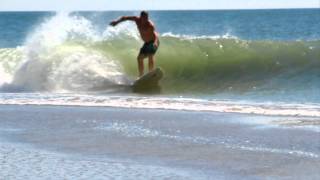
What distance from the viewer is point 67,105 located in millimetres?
13078

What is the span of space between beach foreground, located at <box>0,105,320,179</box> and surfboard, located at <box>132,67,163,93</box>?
4.19 metres

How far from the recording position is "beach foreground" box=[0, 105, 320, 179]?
730 cm

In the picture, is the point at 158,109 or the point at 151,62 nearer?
the point at 158,109

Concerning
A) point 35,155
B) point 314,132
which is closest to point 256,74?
point 314,132

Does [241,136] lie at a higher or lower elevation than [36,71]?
lower

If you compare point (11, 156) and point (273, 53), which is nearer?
point (11, 156)

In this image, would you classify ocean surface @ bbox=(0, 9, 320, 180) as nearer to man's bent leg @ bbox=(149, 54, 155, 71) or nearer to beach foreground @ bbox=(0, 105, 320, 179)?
beach foreground @ bbox=(0, 105, 320, 179)

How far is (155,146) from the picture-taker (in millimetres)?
8672

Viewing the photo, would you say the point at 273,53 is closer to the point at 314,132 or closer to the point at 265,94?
the point at 265,94

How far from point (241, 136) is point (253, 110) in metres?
2.49

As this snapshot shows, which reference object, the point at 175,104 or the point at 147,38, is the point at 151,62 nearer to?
the point at 147,38

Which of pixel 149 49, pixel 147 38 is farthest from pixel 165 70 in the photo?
pixel 147 38

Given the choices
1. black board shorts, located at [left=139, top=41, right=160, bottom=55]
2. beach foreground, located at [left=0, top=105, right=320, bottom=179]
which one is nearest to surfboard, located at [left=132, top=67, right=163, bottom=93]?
black board shorts, located at [left=139, top=41, right=160, bottom=55]

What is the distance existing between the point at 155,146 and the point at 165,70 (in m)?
10.9
